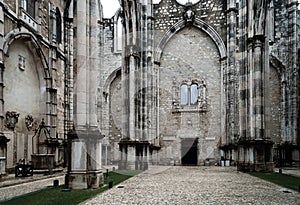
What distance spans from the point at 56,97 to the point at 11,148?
480 centimetres

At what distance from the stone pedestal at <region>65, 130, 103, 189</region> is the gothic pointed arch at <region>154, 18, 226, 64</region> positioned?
663 inches

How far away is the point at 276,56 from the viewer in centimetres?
2433

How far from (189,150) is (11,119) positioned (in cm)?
1316

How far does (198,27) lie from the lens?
2606 cm

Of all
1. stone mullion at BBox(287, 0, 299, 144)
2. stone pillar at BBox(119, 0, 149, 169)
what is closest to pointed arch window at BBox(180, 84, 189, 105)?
stone pillar at BBox(119, 0, 149, 169)

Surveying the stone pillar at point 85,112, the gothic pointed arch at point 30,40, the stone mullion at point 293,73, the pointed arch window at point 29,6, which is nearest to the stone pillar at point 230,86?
the stone mullion at point 293,73

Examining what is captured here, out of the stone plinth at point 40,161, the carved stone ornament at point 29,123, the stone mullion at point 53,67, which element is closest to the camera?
the stone plinth at point 40,161

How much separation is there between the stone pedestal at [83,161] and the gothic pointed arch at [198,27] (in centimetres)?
1684

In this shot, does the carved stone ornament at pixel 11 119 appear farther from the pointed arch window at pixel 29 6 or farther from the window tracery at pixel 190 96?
the window tracery at pixel 190 96

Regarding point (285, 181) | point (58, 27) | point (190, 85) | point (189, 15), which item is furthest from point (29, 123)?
point (189, 15)

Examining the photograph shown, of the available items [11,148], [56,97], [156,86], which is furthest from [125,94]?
[156,86]

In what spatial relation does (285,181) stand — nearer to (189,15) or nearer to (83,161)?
(83,161)

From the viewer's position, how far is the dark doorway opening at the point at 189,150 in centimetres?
2578

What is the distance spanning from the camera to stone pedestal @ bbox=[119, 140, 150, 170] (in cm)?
1753
